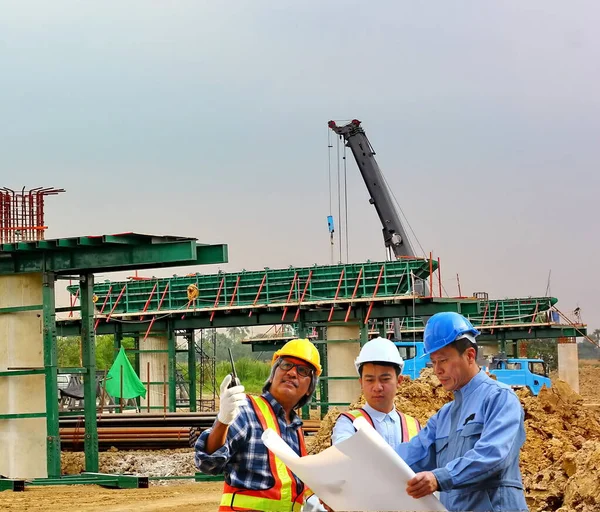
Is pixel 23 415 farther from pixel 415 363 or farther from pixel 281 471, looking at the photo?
pixel 415 363

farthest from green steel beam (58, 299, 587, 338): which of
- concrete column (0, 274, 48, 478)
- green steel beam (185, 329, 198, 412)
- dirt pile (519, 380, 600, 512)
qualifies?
concrete column (0, 274, 48, 478)

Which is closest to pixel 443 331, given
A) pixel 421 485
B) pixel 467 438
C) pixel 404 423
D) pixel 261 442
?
pixel 467 438

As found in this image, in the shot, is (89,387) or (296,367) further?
(89,387)

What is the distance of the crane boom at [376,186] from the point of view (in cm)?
4444

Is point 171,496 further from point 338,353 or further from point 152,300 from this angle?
point 152,300

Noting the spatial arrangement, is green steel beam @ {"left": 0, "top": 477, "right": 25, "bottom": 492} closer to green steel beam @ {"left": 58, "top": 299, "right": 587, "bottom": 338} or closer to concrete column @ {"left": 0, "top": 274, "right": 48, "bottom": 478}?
concrete column @ {"left": 0, "top": 274, "right": 48, "bottom": 478}

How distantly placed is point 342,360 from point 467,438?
98.6ft

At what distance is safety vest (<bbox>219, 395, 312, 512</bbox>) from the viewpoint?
19.3ft

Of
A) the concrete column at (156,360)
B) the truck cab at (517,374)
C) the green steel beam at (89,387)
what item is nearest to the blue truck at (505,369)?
the truck cab at (517,374)

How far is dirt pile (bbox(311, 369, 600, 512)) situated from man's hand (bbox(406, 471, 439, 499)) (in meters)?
4.77

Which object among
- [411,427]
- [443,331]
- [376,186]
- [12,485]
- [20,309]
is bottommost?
[12,485]

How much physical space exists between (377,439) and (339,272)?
3045 cm

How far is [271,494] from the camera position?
5.89 meters

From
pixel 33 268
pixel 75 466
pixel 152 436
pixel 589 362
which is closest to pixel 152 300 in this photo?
pixel 152 436
